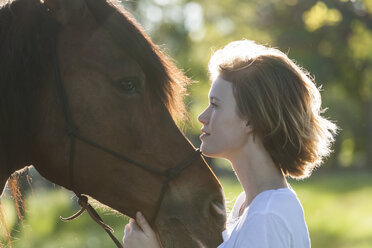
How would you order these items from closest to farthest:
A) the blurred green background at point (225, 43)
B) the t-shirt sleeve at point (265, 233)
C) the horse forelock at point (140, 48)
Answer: the t-shirt sleeve at point (265, 233) < the horse forelock at point (140, 48) < the blurred green background at point (225, 43)

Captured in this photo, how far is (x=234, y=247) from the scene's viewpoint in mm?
1898

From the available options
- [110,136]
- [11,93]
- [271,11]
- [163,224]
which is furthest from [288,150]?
[271,11]

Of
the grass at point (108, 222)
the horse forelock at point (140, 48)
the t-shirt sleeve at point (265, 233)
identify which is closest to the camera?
the t-shirt sleeve at point (265, 233)

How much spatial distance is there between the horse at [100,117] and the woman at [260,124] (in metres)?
0.13

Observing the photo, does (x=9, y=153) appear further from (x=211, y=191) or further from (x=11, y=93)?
(x=211, y=191)

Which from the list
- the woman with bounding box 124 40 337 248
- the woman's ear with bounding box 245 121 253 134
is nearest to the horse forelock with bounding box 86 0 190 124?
the woman with bounding box 124 40 337 248

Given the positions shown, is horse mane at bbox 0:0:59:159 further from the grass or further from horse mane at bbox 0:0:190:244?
the grass

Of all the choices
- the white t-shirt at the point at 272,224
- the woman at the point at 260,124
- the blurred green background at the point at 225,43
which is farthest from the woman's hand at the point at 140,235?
the blurred green background at the point at 225,43

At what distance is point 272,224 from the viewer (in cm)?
182

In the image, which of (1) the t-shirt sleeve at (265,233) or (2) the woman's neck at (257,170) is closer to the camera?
(1) the t-shirt sleeve at (265,233)

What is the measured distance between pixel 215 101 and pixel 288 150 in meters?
0.39

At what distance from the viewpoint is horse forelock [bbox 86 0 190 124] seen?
2.19 meters

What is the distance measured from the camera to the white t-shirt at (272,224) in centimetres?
180

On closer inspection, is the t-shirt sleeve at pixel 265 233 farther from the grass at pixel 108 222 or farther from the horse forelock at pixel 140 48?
the grass at pixel 108 222
